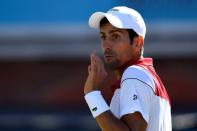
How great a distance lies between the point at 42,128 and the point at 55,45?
118 cm

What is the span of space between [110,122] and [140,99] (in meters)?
0.15

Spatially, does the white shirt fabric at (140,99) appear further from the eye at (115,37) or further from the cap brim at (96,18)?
the cap brim at (96,18)

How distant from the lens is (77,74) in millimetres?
9664

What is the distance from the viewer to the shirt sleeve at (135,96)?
3109mm

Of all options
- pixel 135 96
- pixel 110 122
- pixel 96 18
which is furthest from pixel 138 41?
pixel 110 122

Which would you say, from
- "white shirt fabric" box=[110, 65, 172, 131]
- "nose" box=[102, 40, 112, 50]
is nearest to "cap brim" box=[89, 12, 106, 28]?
"nose" box=[102, 40, 112, 50]

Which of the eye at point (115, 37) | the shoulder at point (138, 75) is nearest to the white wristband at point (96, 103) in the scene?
the shoulder at point (138, 75)

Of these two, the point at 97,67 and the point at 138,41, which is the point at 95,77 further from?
the point at 138,41

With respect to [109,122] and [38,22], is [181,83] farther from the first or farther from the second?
[109,122]

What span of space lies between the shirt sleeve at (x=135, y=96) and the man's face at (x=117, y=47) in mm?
198

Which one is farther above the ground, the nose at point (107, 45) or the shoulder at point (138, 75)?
the nose at point (107, 45)

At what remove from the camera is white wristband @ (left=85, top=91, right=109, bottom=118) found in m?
3.18

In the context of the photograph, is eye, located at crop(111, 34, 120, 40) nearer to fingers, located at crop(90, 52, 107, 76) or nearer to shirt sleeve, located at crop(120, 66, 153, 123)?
fingers, located at crop(90, 52, 107, 76)

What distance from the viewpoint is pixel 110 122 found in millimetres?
3105
